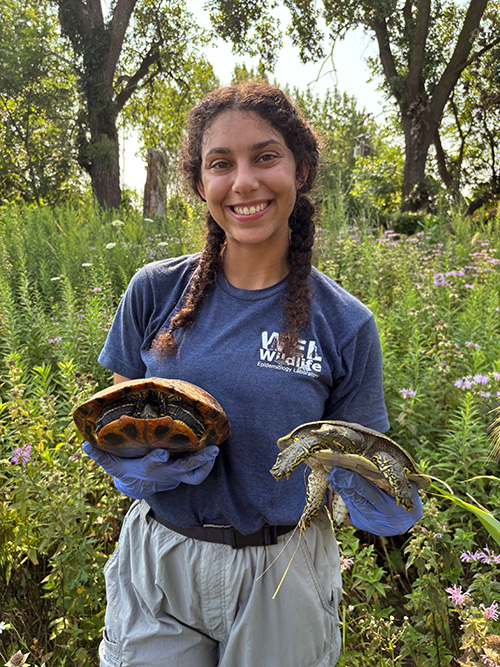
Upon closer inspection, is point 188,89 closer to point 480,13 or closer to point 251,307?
point 480,13

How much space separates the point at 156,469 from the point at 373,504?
716mm

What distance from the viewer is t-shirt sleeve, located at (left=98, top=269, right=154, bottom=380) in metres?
1.79

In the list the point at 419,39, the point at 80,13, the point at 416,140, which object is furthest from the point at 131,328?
the point at 80,13

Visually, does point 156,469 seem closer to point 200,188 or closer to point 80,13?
point 200,188

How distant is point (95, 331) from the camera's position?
354cm

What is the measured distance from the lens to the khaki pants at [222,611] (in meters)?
1.52

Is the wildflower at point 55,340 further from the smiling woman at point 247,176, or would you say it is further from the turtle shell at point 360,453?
the turtle shell at point 360,453

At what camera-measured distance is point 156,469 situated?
1570 millimetres

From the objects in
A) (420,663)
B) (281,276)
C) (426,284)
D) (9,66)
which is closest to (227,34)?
(9,66)

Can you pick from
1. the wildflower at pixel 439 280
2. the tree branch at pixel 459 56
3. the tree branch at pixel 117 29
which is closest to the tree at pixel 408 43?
the tree branch at pixel 459 56

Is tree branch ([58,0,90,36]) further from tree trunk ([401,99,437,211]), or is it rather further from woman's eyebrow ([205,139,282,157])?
woman's eyebrow ([205,139,282,157])

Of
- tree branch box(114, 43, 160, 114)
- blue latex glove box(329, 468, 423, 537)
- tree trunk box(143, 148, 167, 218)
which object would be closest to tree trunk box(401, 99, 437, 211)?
tree trunk box(143, 148, 167, 218)

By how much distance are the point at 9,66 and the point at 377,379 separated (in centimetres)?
1750

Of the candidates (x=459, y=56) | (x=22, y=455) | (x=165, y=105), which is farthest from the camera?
(x=165, y=105)
